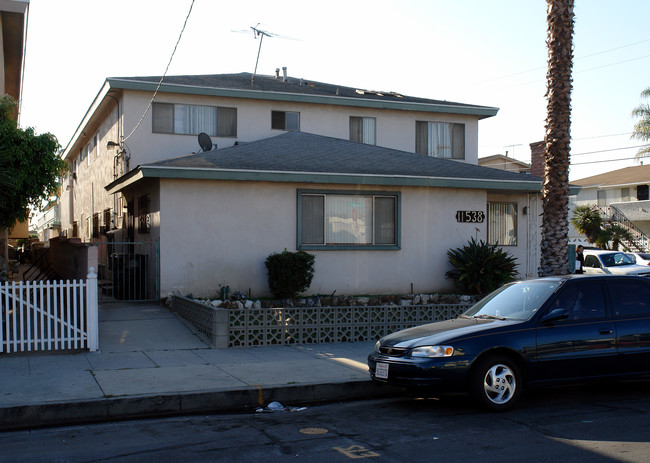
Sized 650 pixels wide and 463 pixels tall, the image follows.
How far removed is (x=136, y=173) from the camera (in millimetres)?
14445

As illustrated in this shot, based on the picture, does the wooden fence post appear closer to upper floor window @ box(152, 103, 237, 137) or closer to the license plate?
the license plate

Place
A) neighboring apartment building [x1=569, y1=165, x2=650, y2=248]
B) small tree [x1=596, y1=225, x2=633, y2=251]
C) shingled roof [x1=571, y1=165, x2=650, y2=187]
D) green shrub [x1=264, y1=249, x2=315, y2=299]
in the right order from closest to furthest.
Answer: green shrub [x1=264, y1=249, x2=315, y2=299]
small tree [x1=596, y1=225, x2=633, y2=251]
neighboring apartment building [x1=569, y1=165, x2=650, y2=248]
shingled roof [x1=571, y1=165, x2=650, y2=187]

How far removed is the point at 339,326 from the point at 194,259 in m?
4.42

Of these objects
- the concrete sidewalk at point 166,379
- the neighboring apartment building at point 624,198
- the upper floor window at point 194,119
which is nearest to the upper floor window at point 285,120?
the upper floor window at point 194,119

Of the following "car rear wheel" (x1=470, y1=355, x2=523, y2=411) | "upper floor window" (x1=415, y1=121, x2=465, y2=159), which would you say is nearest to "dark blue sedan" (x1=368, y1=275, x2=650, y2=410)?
"car rear wheel" (x1=470, y1=355, x2=523, y2=411)

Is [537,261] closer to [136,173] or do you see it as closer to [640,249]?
[136,173]

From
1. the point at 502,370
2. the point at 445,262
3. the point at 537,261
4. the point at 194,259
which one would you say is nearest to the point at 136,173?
the point at 194,259

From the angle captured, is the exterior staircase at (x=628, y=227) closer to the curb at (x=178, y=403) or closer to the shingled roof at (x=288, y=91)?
the shingled roof at (x=288, y=91)

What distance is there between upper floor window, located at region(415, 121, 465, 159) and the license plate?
51.5 ft

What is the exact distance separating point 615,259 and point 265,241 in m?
15.5

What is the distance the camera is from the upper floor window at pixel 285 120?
21.3 m

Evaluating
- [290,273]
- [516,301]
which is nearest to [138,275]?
[290,273]

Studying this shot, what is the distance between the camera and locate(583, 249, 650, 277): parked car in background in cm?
2422

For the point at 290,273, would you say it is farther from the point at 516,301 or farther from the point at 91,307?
the point at 516,301
